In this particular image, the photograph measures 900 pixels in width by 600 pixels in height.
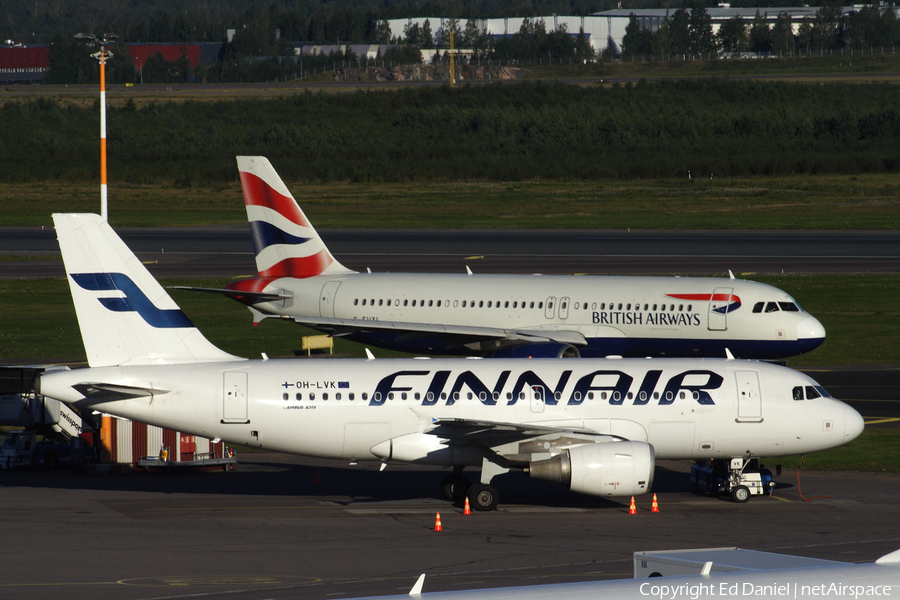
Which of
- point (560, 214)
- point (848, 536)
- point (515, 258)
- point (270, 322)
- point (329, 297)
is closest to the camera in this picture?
point (848, 536)

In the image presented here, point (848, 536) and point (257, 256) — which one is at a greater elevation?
point (257, 256)

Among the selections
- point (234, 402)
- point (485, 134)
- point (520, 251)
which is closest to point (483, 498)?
point (234, 402)

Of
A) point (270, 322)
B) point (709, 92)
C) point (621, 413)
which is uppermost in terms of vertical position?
point (709, 92)

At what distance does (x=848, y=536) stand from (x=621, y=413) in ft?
20.5

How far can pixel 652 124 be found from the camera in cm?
16438

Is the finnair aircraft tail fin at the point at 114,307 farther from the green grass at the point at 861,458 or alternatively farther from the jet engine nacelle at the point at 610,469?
the green grass at the point at 861,458

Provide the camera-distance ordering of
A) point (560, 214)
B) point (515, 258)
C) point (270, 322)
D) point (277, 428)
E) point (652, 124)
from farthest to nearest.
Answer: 1. point (652, 124)
2. point (560, 214)
3. point (515, 258)
4. point (270, 322)
5. point (277, 428)

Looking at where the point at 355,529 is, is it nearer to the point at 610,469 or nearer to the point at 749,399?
the point at 610,469

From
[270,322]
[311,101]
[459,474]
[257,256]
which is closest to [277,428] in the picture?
[459,474]

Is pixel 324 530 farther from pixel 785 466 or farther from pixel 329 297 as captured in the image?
pixel 329 297

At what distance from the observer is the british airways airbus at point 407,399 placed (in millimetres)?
28594

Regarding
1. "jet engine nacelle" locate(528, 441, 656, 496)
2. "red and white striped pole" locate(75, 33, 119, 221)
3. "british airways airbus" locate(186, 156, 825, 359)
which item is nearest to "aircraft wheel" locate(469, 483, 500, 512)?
"jet engine nacelle" locate(528, 441, 656, 496)

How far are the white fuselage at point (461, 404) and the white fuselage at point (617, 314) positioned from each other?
1422cm

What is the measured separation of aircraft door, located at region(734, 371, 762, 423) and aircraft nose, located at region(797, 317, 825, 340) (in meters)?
15.9
